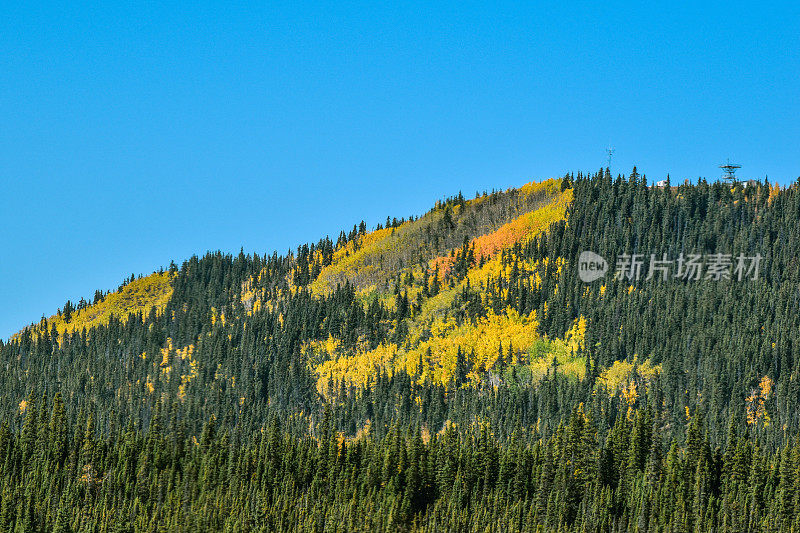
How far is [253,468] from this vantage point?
181375 millimetres

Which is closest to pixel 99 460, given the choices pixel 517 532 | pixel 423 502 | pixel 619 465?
pixel 423 502

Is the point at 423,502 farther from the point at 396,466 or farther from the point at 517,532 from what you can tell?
the point at 517,532

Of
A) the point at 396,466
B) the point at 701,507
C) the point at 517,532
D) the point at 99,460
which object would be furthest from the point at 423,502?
the point at 99,460

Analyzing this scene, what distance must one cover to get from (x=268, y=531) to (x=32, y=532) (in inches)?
1256

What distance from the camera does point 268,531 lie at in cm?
15688

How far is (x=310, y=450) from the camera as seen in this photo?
187250mm

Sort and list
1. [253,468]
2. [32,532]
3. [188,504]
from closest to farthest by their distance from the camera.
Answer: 1. [32,532]
2. [188,504]
3. [253,468]

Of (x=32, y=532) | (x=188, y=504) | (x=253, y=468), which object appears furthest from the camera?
(x=253, y=468)

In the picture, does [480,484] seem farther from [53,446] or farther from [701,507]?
[53,446]

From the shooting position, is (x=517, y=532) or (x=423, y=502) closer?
(x=517, y=532)

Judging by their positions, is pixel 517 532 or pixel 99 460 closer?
pixel 517 532

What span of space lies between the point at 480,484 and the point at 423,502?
9089mm

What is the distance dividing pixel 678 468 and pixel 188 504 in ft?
234

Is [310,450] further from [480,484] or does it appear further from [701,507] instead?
[701,507]
